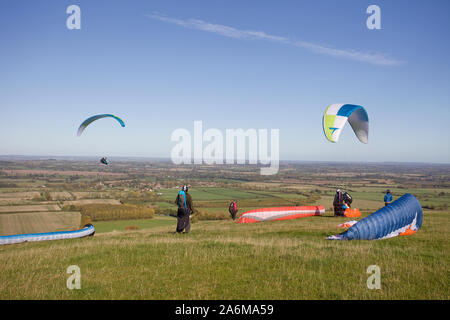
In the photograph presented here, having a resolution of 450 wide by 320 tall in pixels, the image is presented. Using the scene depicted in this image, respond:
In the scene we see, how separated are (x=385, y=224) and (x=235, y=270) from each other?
27.4ft

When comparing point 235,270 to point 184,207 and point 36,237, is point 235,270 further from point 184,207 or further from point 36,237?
point 36,237

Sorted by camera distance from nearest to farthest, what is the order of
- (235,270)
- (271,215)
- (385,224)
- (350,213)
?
(235,270), (385,224), (350,213), (271,215)

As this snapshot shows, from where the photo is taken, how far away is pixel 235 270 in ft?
31.5

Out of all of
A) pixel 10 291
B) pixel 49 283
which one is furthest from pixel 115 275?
pixel 10 291

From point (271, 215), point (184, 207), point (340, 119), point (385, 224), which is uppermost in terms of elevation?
point (340, 119)

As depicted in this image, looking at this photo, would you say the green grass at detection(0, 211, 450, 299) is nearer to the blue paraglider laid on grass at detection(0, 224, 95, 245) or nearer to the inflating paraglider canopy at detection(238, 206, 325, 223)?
the blue paraglider laid on grass at detection(0, 224, 95, 245)

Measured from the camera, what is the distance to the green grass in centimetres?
778

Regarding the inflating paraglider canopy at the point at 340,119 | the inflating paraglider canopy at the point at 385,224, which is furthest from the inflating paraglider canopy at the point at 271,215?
the inflating paraglider canopy at the point at 385,224

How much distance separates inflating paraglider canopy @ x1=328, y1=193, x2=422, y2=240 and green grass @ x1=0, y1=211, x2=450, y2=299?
592 mm

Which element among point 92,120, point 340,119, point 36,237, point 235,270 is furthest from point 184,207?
point 340,119

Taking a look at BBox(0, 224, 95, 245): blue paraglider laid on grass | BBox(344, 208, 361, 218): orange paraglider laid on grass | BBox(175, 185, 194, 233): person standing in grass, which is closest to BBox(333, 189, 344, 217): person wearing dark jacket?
BBox(344, 208, 361, 218): orange paraglider laid on grass

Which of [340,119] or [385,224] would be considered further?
[340,119]
